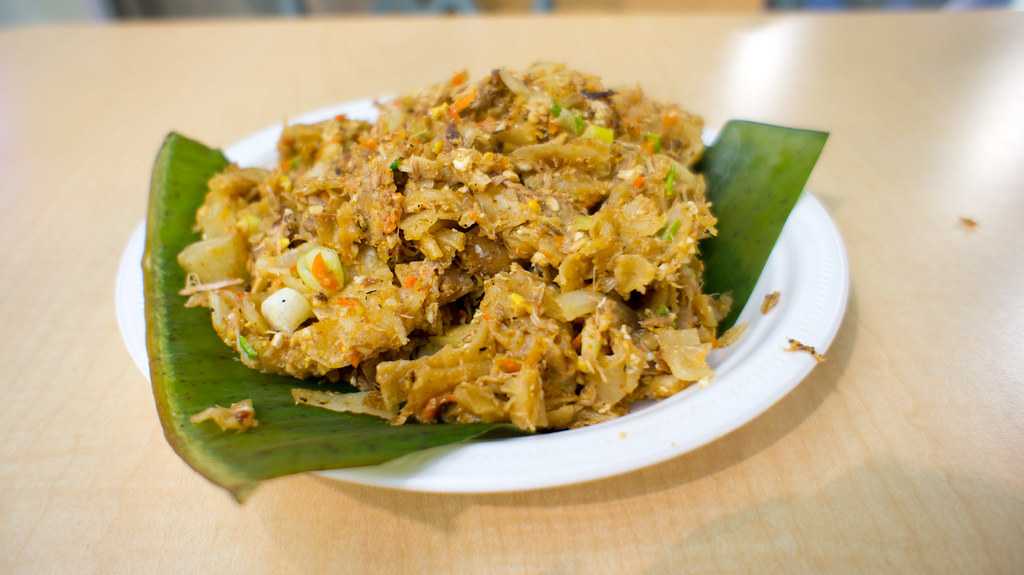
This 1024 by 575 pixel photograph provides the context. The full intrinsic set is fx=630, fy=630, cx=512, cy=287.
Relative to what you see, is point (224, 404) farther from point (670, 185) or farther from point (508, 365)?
point (670, 185)

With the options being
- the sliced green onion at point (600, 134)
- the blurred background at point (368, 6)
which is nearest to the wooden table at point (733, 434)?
the sliced green onion at point (600, 134)

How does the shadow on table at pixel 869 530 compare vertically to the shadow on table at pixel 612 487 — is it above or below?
above

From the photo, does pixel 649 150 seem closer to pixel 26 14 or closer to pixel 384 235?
pixel 384 235

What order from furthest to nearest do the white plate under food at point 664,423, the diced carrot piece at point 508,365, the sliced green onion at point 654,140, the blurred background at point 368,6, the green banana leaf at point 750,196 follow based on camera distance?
the blurred background at point 368,6, the sliced green onion at point 654,140, the green banana leaf at point 750,196, the diced carrot piece at point 508,365, the white plate under food at point 664,423

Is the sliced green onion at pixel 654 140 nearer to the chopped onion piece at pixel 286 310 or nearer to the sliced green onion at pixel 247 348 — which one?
the chopped onion piece at pixel 286 310

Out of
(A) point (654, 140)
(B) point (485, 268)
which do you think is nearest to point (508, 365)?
(B) point (485, 268)

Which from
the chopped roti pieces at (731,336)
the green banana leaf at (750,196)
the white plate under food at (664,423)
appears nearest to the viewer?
the white plate under food at (664,423)

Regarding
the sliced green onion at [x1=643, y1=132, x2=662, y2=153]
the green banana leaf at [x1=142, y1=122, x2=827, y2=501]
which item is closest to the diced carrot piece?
the green banana leaf at [x1=142, y1=122, x2=827, y2=501]
